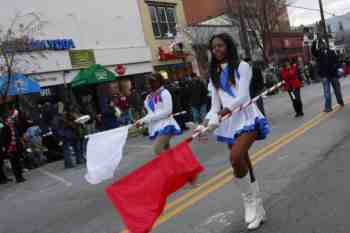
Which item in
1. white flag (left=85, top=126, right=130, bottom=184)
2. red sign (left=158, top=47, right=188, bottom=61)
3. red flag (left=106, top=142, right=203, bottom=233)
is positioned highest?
red sign (left=158, top=47, right=188, bottom=61)

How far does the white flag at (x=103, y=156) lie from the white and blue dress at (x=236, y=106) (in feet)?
2.98

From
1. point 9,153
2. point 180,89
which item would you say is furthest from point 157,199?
point 180,89

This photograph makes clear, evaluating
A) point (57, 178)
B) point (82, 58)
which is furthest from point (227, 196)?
point (82, 58)

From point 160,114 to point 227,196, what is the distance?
1.74 metres

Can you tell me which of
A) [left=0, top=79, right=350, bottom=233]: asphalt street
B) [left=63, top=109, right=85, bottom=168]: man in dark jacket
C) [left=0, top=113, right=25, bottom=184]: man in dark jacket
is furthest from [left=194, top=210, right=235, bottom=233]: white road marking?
[left=63, top=109, right=85, bottom=168]: man in dark jacket

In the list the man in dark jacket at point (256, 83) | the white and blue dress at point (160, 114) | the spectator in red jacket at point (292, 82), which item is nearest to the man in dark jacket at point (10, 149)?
the white and blue dress at point (160, 114)

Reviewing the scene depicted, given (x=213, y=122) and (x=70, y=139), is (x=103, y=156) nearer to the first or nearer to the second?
(x=213, y=122)

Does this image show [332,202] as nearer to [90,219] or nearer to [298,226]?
[298,226]

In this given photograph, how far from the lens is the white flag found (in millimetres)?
4684

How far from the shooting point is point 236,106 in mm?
4719

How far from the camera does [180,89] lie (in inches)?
764

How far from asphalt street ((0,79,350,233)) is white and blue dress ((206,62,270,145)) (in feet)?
2.94

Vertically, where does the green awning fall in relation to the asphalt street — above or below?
above

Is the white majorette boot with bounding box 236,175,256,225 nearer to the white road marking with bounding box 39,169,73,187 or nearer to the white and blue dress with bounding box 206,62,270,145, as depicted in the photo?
the white and blue dress with bounding box 206,62,270,145
